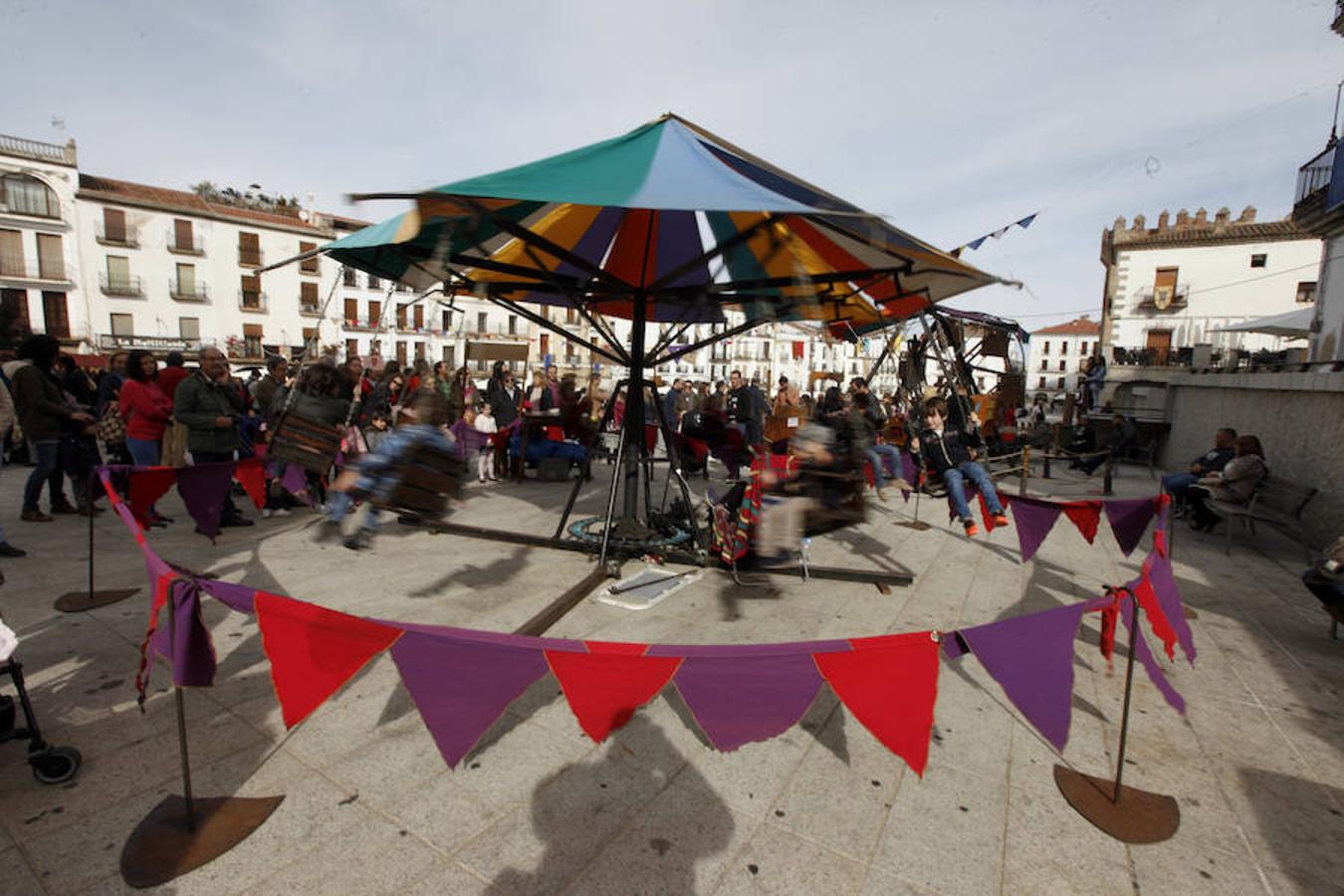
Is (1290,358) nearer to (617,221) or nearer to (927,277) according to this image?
(927,277)

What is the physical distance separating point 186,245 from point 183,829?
160 ft

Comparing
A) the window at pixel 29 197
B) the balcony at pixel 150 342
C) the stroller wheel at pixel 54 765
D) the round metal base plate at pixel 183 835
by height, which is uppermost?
the window at pixel 29 197

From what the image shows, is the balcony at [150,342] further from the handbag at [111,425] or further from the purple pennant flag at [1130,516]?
the purple pennant flag at [1130,516]

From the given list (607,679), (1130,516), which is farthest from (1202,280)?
(607,679)

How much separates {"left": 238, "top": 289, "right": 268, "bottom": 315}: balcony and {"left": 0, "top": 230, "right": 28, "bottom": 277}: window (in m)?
9.89

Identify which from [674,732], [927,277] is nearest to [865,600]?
[674,732]

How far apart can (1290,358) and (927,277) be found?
19.9 metres

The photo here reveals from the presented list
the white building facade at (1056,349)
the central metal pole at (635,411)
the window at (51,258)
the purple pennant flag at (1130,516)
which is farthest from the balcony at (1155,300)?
the window at (51,258)

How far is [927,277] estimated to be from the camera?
553cm

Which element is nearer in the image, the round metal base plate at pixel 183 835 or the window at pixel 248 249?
the round metal base plate at pixel 183 835

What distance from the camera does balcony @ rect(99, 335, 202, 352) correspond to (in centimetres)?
3562

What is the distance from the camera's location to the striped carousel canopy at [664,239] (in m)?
3.21

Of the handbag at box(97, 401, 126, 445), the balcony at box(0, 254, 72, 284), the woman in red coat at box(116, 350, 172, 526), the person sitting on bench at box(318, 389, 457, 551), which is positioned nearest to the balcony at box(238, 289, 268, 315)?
the balcony at box(0, 254, 72, 284)

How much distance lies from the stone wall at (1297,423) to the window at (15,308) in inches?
1855
